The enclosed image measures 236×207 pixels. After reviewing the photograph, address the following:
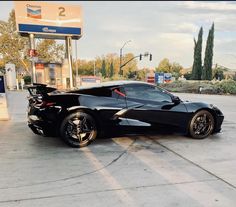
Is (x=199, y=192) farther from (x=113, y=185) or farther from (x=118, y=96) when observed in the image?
(x=118, y=96)

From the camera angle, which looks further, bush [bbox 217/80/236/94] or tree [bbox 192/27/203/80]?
tree [bbox 192/27/203/80]

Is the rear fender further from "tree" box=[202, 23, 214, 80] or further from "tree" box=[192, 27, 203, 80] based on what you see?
"tree" box=[192, 27, 203, 80]

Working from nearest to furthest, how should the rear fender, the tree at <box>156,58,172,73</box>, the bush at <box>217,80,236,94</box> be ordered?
the rear fender
the bush at <box>217,80,236,94</box>
the tree at <box>156,58,172,73</box>

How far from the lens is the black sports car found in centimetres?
476

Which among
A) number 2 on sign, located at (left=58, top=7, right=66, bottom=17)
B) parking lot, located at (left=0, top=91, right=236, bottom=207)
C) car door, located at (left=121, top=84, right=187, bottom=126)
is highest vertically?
number 2 on sign, located at (left=58, top=7, right=66, bottom=17)

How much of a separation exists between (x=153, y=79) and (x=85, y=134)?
30489 mm

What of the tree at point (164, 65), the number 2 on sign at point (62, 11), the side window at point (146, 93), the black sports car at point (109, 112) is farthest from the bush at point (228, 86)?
the tree at point (164, 65)

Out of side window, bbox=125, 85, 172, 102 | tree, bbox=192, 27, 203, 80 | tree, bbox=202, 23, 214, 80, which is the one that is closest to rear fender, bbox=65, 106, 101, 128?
side window, bbox=125, 85, 172, 102

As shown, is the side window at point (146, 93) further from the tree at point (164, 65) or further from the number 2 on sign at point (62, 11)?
the tree at point (164, 65)

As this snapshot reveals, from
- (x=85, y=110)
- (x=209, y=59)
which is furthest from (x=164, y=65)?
(x=85, y=110)

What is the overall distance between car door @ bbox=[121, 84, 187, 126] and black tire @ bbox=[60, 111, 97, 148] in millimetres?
765

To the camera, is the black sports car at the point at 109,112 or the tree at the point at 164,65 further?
the tree at the point at 164,65

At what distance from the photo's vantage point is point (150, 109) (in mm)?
5234

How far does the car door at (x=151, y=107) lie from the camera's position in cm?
516
